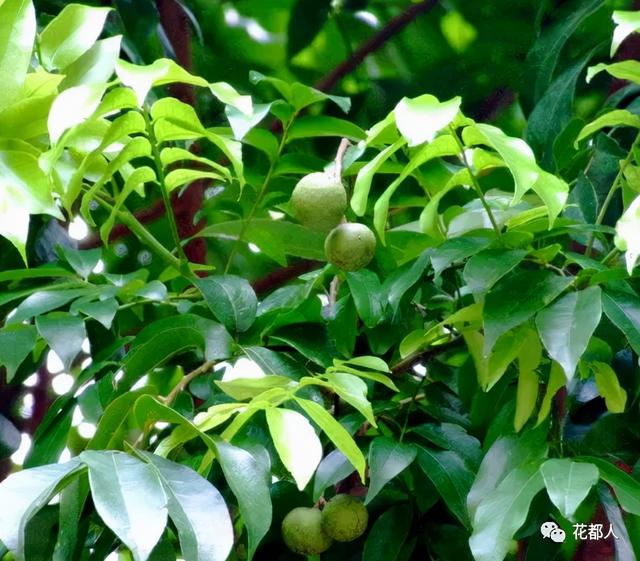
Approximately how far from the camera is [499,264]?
702mm

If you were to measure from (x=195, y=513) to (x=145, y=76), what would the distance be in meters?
0.27

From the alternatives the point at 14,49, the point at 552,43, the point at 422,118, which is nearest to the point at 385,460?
the point at 422,118

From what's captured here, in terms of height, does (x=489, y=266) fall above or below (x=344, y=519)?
above

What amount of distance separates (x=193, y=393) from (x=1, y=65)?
350 mm

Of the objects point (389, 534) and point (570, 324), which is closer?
point (570, 324)

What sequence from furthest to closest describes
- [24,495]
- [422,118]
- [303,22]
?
[303,22], [422,118], [24,495]

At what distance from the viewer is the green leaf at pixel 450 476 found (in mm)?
745

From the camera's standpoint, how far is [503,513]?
0.64 metres

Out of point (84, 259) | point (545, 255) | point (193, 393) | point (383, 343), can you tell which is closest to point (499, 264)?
point (545, 255)

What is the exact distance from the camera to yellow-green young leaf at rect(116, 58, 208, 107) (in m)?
0.62

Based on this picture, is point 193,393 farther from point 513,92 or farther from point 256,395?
point 513,92

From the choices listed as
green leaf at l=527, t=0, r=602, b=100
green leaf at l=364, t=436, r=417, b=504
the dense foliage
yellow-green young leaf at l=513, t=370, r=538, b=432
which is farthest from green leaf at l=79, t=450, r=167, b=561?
green leaf at l=527, t=0, r=602, b=100

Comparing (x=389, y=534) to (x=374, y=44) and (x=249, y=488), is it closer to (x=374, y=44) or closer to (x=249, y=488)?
(x=249, y=488)

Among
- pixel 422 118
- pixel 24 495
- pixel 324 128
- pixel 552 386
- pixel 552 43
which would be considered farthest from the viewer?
pixel 552 43
